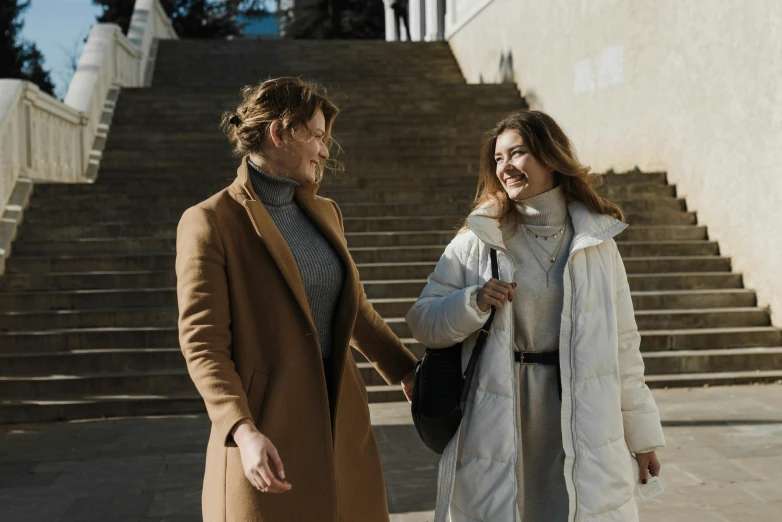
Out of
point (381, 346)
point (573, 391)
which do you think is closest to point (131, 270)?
point (381, 346)

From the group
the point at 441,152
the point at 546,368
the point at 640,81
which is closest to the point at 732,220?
the point at 640,81

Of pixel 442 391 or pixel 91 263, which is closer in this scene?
pixel 442 391

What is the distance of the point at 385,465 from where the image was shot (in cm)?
553

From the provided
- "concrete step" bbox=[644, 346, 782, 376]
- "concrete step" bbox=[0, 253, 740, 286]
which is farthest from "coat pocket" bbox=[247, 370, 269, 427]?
"concrete step" bbox=[0, 253, 740, 286]

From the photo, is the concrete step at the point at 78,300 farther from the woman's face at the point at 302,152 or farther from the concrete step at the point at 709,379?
the woman's face at the point at 302,152

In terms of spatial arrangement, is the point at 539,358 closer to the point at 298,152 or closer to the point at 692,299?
the point at 298,152

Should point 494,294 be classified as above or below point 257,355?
above

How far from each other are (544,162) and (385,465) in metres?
3.21

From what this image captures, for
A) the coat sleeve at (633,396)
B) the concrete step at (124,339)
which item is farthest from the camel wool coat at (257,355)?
the concrete step at (124,339)

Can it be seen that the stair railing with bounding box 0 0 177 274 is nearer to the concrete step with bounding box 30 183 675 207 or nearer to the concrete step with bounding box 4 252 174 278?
the concrete step with bounding box 4 252 174 278

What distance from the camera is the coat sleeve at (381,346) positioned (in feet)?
9.06

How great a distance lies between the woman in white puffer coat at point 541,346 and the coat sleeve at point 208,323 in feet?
2.06

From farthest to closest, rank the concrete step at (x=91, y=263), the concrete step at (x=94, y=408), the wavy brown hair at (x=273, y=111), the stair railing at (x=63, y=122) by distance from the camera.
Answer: the stair railing at (x=63, y=122)
the concrete step at (x=91, y=263)
the concrete step at (x=94, y=408)
the wavy brown hair at (x=273, y=111)

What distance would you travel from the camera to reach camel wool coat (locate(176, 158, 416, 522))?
7.30ft
